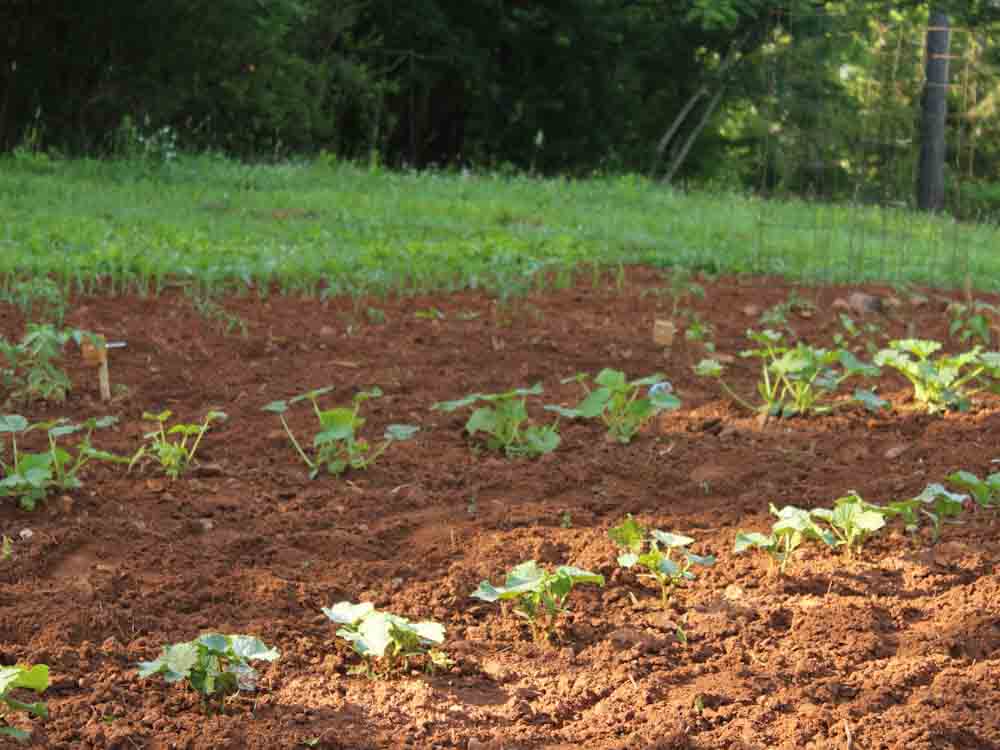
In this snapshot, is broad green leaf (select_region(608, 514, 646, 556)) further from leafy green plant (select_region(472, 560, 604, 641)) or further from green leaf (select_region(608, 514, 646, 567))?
leafy green plant (select_region(472, 560, 604, 641))

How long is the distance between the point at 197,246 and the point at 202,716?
181 inches

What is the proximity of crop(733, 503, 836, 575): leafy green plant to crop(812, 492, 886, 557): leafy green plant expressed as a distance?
3cm

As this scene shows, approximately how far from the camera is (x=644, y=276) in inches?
246

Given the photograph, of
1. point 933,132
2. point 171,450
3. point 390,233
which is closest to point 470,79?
point 933,132

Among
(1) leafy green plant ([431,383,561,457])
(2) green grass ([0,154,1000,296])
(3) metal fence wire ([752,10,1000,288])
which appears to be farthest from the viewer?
(3) metal fence wire ([752,10,1000,288])

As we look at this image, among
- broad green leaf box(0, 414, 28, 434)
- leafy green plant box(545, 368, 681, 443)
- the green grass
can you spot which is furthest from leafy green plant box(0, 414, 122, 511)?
the green grass

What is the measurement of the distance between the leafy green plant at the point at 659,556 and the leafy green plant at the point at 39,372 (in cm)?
177

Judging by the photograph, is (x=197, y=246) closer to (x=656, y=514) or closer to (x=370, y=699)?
(x=656, y=514)

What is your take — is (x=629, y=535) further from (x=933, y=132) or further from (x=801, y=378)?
(x=933, y=132)

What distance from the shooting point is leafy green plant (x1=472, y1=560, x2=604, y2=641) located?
7.25ft

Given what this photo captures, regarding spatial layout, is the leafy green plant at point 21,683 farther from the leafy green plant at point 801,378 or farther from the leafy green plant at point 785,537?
the leafy green plant at point 801,378

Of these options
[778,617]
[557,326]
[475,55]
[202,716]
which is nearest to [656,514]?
[778,617]

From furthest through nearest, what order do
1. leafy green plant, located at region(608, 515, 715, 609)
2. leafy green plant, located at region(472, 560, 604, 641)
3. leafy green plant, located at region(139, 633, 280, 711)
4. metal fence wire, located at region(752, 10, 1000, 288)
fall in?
1. metal fence wire, located at region(752, 10, 1000, 288)
2. leafy green plant, located at region(608, 515, 715, 609)
3. leafy green plant, located at region(472, 560, 604, 641)
4. leafy green plant, located at region(139, 633, 280, 711)

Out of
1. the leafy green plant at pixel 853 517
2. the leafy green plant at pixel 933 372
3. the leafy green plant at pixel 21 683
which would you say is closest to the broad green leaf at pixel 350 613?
the leafy green plant at pixel 21 683
